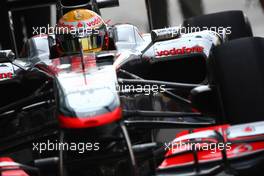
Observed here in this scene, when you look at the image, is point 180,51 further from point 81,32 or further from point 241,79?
point 241,79

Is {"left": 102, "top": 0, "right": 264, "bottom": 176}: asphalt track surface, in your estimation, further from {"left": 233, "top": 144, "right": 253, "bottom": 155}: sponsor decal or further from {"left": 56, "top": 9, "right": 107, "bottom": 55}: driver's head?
{"left": 233, "top": 144, "right": 253, "bottom": 155}: sponsor decal

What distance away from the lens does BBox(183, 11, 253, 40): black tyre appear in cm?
617

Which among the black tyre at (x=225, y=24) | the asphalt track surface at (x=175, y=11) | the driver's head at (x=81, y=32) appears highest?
the driver's head at (x=81, y=32)

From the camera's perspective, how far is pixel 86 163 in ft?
12.4

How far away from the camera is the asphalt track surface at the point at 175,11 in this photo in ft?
30.2

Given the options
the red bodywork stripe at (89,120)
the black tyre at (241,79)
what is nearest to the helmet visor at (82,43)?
the black tyre at (241,79)

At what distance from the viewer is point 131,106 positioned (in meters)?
4.44

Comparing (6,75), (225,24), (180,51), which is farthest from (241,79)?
(225,24)

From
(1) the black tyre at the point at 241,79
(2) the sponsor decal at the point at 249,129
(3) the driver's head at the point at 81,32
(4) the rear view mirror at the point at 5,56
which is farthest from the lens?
(4) the rear view mirror at the point at 5,56

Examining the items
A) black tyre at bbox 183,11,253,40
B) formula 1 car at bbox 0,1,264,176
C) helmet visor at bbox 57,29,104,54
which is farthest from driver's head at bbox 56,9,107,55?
black tyre at bbox 183,11,253,40

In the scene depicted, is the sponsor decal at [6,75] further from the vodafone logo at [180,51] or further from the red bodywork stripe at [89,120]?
the red bodywork stripe at [89,120]

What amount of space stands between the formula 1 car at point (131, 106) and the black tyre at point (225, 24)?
79 centimetres

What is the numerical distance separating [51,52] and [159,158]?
1453mm

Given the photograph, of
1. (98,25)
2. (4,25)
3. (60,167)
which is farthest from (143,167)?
(4,25)
